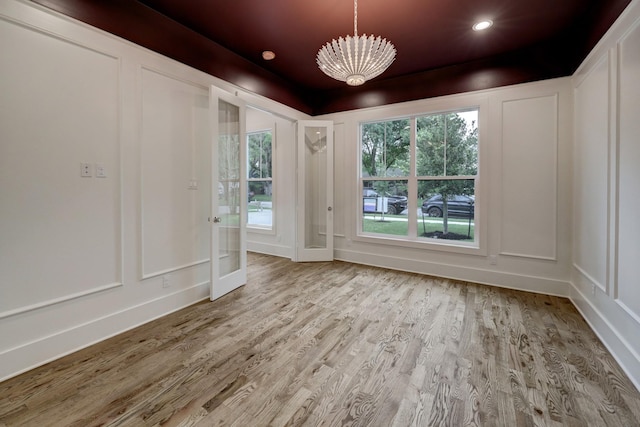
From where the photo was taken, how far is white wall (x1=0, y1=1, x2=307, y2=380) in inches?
75.7

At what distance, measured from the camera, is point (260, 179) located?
558 centimetres

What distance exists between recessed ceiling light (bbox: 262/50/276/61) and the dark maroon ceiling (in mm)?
63

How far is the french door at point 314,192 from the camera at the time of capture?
4.84m

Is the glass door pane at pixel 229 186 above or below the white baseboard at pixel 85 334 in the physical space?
above

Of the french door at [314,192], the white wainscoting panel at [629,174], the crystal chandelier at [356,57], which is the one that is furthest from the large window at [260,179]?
the white wainscoting panel at [629,174]

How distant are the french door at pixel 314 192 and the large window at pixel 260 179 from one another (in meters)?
0.84

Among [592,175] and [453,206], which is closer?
[592,175]

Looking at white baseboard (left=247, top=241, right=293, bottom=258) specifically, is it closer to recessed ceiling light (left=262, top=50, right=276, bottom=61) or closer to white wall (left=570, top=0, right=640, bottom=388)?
recessed ceiling light (left=262, top=50, right=276, bottom=61)

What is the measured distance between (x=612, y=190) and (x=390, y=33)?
261 centimetres

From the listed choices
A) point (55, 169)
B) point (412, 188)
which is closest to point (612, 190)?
point (412, 188)

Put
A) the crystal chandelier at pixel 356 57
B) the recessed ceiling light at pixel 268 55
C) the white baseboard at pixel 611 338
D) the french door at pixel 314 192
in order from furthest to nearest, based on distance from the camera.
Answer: the french door at pixel 314 192 < the recessed ceiling light at pixel 268 55 < the crystal chandelier at pixel 356 57 < the white baseboard at pixel 611 338

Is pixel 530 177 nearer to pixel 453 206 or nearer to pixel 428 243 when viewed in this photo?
pixel 453 206

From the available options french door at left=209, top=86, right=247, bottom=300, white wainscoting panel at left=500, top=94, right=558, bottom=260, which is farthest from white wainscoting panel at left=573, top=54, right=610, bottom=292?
french door at left=209, top=86, right=247, bottom=300

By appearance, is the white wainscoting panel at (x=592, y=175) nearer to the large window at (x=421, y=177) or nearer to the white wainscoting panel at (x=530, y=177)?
the white wainscoting panel at (x=530, y=177)
